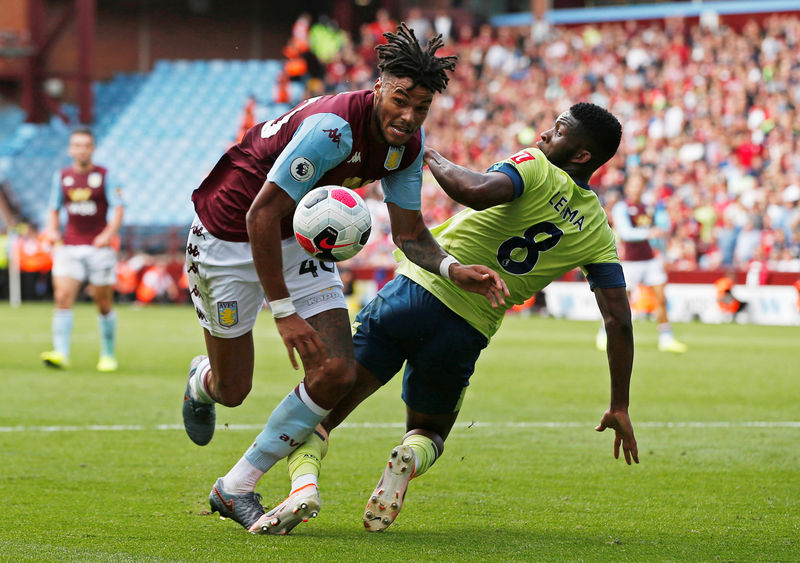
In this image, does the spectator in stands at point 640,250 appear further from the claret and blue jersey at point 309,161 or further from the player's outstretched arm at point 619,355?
the claret and blue jersey at point 309,161

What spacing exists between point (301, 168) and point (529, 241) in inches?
48.2

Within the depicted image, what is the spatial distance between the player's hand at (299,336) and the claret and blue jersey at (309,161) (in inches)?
20.2

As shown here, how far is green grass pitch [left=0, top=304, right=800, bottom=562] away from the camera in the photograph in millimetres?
4598

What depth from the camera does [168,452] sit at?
6.99 metres

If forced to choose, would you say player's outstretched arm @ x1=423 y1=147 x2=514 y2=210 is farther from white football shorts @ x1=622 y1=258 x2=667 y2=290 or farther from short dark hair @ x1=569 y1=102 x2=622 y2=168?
white football shorts @ x1=622 y1=258 x2=667 y2=290

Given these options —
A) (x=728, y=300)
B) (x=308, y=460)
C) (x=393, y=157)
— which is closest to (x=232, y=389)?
(x=308, y=460)

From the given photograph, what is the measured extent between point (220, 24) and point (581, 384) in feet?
99.1

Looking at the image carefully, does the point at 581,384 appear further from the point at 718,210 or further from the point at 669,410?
the point at 718,210

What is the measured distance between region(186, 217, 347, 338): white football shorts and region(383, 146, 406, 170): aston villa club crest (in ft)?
1.84

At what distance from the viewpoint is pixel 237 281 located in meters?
5.30

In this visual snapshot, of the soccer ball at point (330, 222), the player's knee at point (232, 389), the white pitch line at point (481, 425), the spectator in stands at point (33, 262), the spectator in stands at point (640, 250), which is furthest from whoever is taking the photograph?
the spectator in stands at point (33, 262)

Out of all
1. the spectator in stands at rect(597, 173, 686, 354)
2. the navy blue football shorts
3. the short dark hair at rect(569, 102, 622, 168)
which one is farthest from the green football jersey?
the spectator in stands at rect(597, 173, 686, 354)

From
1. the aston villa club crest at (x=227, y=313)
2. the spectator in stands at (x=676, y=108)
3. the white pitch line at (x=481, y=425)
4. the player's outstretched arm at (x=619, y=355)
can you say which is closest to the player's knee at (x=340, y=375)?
the aston villa club crest at (x=227, y=313)

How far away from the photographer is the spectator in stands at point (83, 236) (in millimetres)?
11773
